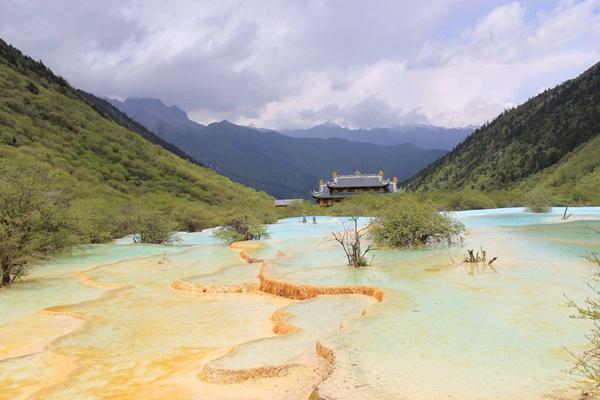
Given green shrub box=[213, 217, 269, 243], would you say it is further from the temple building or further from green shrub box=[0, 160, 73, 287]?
the temple building

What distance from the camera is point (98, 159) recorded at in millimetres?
59156

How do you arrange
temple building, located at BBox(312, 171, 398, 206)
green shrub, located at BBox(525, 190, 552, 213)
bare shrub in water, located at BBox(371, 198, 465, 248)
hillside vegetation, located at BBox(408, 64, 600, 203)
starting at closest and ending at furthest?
1. bare shrub in water, located at BBox(371, 198, 465, 248)
2. green shrub, located at BBox(525, 190, 552, 213)
3. temple building, located at BBox(312, 171, 398, 206)
4. hillside vegetation, located at BBox(408, 64, 600, 203)

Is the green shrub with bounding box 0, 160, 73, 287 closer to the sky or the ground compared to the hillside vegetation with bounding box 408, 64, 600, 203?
closer to the ground

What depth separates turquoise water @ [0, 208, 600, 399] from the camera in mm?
6152

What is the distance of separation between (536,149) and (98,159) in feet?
234

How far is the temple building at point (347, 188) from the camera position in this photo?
63719mm

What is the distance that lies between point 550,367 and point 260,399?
370 cm

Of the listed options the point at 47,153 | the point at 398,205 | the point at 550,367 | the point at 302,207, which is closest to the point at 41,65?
the point at 47,153

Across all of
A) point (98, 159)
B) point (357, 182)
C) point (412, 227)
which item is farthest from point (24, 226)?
point (357, 182)

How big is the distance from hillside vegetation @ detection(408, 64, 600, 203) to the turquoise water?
50.1 metres

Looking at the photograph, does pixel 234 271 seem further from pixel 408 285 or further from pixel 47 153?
pixel 47 153

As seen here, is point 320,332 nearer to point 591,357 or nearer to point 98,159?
point 591,357

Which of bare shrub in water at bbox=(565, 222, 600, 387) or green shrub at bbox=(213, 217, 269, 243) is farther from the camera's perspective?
green shrub at bbox=(213, 217, 269, 243)

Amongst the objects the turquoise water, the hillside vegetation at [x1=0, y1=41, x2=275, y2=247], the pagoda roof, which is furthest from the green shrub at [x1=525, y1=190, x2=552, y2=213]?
the turquoise water
